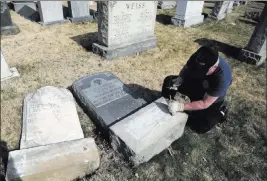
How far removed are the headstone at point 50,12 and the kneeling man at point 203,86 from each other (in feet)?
18.4

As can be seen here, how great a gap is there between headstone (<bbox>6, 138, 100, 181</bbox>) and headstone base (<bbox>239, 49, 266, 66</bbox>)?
15.8 ft

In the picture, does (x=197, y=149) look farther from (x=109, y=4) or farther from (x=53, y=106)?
(x=109, y=4)

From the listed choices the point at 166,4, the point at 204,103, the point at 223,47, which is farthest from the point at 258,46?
the point at 166,4

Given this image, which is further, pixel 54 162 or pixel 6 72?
pixel 6 72

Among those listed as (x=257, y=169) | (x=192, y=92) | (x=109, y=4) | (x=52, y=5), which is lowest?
(x=257, y=169)

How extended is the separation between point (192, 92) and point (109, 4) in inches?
108

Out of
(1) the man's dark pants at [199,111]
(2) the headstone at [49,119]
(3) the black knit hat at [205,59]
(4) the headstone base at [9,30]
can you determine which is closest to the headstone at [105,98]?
(2) the headstone at [49,119]

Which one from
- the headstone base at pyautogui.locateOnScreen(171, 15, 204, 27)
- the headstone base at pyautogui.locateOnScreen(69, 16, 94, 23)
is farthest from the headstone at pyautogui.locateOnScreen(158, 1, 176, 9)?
the headstone base at pyautogui.locateOnScreen(69, 16, 94, 23)

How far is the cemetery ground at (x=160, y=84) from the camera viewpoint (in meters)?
2.81

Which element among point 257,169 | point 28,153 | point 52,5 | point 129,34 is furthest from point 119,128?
point 52,5

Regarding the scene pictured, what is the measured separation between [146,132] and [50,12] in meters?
6.35

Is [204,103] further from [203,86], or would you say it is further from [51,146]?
[51,146]

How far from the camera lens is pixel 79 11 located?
7.81 meters

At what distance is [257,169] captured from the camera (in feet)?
9.47
